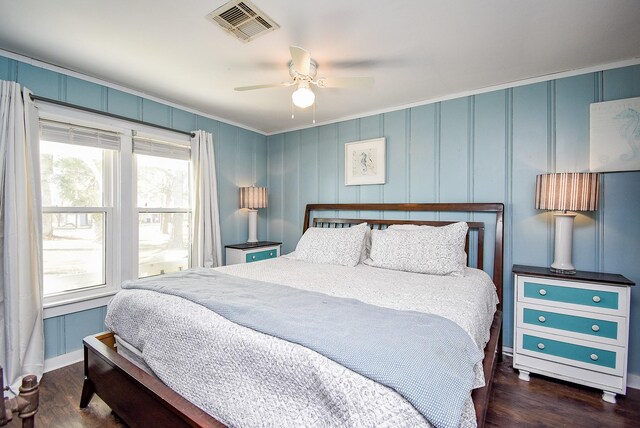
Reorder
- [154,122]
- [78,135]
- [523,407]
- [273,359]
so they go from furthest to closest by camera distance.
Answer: [154,122] < [78,135] < [523,407] < [273,359]

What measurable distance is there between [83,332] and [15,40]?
238 centimetres

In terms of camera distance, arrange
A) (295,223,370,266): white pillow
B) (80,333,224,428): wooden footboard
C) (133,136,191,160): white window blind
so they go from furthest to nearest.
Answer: (133,136,191,160): white window blind
(295,223,370,266): white pillow
(80,333,224,428): wooden footboard

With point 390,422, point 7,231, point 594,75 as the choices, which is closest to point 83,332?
point 7,231

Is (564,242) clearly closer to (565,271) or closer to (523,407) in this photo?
(565,271)

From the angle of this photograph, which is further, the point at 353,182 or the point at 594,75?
the point at 353,182

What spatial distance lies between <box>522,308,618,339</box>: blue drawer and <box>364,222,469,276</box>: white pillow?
0.65m

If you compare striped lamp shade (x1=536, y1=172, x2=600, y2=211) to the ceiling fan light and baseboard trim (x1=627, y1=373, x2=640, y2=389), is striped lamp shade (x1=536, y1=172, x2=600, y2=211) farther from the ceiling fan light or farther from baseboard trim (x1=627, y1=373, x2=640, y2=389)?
the ceiling fan light

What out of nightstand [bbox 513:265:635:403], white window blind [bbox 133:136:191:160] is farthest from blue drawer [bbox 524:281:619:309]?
white window blind [bbox 133:136:191:160]

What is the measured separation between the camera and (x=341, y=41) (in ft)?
6.73

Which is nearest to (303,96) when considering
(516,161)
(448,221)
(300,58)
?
(300,58)

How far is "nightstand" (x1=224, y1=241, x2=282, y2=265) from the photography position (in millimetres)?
3600

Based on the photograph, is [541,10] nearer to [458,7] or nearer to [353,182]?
[458,7]

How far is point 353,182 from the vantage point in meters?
3.62

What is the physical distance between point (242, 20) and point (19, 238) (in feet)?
7.48
